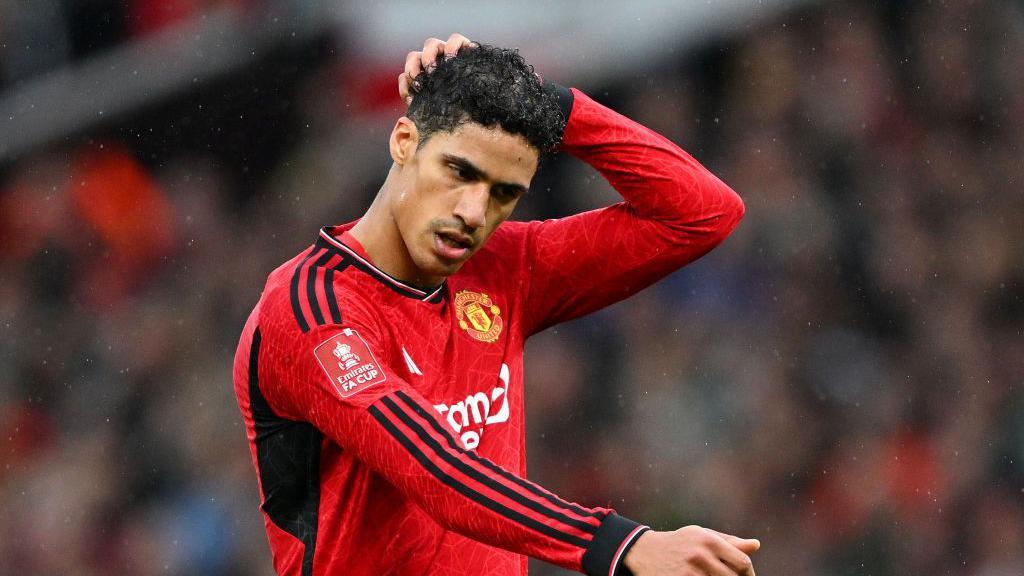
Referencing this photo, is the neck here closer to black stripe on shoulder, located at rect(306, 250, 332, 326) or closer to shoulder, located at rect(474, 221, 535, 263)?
black stripe on shoulder, located at rect(306, 250, 332, 326)

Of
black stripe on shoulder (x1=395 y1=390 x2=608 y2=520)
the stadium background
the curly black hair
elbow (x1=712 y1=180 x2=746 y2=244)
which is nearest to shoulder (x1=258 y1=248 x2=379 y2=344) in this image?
black stripe on shoulder (x1=395 y1=390 x2=608 y2=520)

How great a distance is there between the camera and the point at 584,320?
6816mm

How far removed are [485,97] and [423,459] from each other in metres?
0.75

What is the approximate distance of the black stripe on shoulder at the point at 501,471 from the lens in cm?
225

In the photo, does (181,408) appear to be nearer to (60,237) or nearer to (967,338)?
(60,237)

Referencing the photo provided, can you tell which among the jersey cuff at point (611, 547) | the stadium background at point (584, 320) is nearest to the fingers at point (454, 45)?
the jersey cuff at point (611, 547)

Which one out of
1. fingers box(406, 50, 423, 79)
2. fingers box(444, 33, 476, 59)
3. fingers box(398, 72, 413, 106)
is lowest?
fingers box(398, 72, 413, 106)

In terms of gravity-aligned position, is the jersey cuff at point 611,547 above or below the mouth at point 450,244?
below

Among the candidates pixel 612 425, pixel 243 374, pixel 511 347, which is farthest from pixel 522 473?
pixel 612 425

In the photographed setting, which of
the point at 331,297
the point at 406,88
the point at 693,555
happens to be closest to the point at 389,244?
the point at 331,297

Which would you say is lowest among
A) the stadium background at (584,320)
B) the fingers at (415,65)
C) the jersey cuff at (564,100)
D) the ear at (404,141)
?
the stadium background at (584,320)

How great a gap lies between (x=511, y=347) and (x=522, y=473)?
0.97ft

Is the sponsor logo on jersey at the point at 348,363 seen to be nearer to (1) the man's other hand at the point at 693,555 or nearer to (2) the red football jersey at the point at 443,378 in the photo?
(2) the red football jersey at the point at 443,378

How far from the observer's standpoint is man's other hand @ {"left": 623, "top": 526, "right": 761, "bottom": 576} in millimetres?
2092
